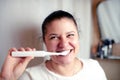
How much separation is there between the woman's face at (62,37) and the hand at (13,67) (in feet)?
0.40

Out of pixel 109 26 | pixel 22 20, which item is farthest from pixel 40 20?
pixel 109 26

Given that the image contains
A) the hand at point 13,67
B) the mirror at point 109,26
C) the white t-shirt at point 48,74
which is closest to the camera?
the hand at point 13,67

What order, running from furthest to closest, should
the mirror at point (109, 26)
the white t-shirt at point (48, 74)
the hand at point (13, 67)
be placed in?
1. the mirror at point (109, 26)
2. the white t-shirt at point (48, 74)
3. the hand at point (13, 67)

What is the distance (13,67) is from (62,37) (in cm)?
24

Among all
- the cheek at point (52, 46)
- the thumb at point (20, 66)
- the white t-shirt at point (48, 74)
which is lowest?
the white t-shirt at point (48, 74)

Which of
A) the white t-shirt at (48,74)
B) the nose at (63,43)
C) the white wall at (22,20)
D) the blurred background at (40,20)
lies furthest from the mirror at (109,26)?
the nose at (63,43)

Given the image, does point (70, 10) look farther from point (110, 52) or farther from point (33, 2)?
point (110, 52)

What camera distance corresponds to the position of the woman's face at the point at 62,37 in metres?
0.79

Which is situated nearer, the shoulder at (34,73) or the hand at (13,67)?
the hand at (13,67)

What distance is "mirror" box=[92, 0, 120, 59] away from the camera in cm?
150

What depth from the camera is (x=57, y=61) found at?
82 centimetres

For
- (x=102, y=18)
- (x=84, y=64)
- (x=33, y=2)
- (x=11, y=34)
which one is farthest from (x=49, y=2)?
(x=102, y=18)

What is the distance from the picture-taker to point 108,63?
1.66m

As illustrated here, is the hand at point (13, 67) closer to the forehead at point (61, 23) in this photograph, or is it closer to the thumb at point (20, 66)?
the thumb at point (20, 66)
